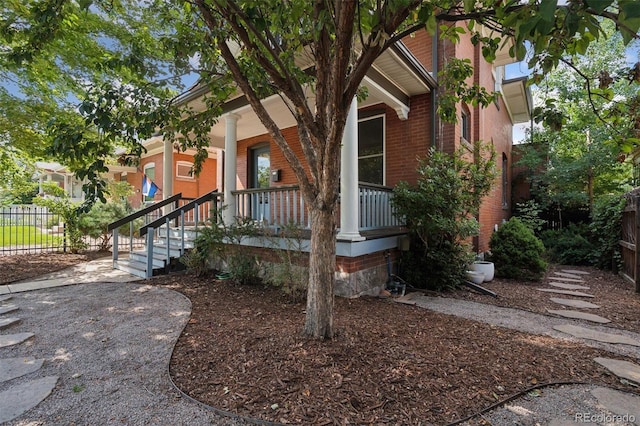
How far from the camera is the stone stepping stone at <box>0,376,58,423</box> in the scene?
7.01ft

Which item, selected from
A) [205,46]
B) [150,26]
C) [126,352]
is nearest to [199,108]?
[150,26]

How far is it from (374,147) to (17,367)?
673 centimetres

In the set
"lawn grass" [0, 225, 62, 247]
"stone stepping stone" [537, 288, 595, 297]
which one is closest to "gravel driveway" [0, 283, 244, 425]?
"lawn grass" [0, 225, 62, 247]

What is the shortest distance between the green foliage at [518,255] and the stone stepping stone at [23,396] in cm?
759

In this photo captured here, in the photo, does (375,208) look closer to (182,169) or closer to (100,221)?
(100,221)

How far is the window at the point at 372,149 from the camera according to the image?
7285 millimetres

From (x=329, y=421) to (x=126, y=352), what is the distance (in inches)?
84.9

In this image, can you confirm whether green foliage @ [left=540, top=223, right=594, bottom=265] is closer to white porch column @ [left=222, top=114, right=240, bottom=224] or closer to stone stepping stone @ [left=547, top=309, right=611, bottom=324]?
stone stepping stone @ [left=547, top=309, right=611, bottom=324]

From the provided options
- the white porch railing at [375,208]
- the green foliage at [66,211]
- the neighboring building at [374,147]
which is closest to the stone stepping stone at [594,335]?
the neighboring building at [374,147]

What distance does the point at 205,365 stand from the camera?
8.85 feet

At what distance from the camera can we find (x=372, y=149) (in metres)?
7.46

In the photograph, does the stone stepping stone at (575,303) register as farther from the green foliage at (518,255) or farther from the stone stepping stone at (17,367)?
the stone stepping stone at (17,367)

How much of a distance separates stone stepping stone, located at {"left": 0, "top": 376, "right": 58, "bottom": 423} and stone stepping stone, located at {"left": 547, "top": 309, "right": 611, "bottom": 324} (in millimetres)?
5841

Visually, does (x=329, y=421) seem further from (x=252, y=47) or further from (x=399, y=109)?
(x=399, y=109)
